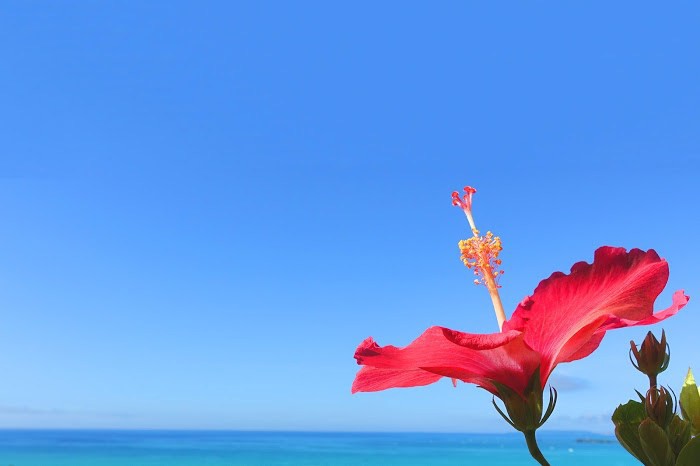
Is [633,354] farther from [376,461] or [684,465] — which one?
[376,461]

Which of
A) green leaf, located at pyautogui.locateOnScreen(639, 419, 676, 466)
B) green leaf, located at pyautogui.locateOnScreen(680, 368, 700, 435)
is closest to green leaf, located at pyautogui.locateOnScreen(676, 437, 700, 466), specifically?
green leaf, located at pyautogui.locateOnScreen(639, 419, 676, 466)

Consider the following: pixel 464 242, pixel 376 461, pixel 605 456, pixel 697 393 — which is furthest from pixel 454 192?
pixel 605 456

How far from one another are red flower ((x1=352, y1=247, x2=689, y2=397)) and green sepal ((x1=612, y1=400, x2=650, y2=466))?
0.29 ft

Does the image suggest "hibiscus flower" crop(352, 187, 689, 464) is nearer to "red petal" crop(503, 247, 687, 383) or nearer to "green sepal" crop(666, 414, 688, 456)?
"red petal" crop(503, 247, 687, 383)

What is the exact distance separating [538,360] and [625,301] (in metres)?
0.12

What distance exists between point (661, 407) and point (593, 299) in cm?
13

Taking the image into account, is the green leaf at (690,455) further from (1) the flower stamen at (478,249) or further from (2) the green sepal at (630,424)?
(1) the flower stamen at (478,249)

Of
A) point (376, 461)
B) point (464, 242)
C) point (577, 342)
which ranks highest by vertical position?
point (464, 242)

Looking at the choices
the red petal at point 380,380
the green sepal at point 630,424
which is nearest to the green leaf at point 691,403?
the green sepal at point 630,424

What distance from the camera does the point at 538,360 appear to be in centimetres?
68

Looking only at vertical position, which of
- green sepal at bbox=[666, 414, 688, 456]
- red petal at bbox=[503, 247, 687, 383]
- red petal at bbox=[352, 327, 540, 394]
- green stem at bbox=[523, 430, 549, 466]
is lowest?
green stem at bbox=[523, 430, 549, 466]

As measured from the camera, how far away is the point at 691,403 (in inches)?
23.8

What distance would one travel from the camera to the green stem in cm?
53

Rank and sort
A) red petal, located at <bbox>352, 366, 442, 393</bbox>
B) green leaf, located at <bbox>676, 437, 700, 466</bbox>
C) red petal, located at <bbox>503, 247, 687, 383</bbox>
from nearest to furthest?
green leaf, located at <bbox>676, 437, 700, 466</bbox>
red petal, located at <bbox>503, 247, 687, 383</bbox>
red petal, located at <bbox>352, 366, 442, 393</bbox>
